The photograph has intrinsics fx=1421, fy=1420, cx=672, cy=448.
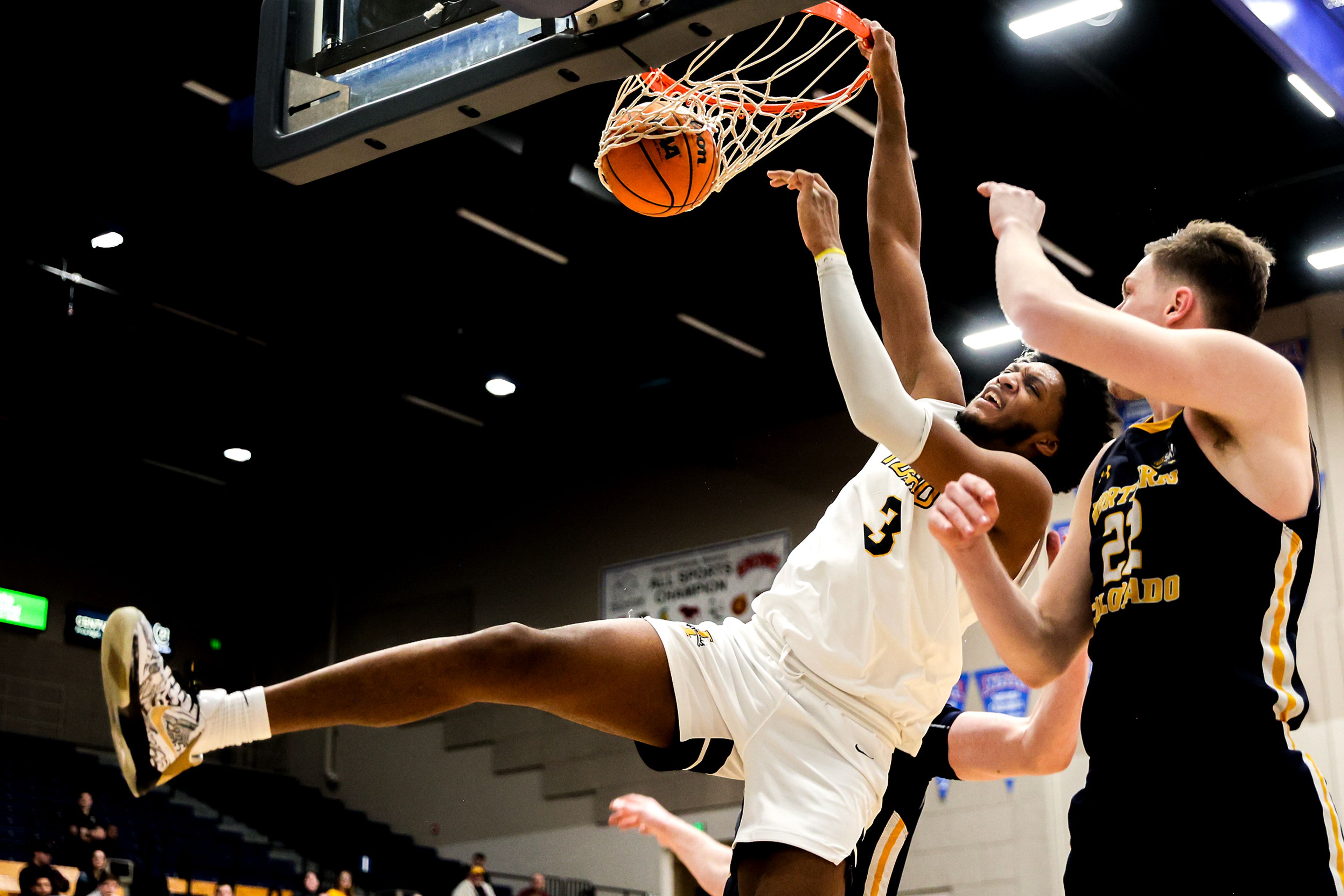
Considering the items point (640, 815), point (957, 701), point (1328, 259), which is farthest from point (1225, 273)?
point (957, 701)

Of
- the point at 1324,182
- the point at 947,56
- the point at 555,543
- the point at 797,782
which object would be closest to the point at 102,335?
the point at 555,543

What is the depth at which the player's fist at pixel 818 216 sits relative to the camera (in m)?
3.55

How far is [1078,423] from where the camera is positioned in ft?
12.3

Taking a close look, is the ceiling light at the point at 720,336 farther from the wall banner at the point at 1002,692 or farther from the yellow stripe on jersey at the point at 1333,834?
the yellow stripe on jersey at the point at 1333,834

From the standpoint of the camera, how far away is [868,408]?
3111 millimetres

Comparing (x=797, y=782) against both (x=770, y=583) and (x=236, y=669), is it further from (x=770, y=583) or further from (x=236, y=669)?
(x=236, y=669)

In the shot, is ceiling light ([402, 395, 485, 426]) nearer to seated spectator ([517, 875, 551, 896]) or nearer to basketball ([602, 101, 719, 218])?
seated spectator ([517, 875, 551, 896])

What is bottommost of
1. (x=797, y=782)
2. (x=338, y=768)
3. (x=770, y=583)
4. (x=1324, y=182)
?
(x=797, y=782)

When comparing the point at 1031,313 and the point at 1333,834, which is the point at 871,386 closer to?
the point at 1031,313

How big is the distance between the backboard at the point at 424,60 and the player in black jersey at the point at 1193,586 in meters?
1.35

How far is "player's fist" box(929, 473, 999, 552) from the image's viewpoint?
7.95ft

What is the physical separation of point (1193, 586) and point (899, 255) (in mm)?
1747

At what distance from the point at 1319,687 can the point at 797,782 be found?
32.0 ft

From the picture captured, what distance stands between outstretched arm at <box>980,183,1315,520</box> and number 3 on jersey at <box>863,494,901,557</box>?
3.76ft
